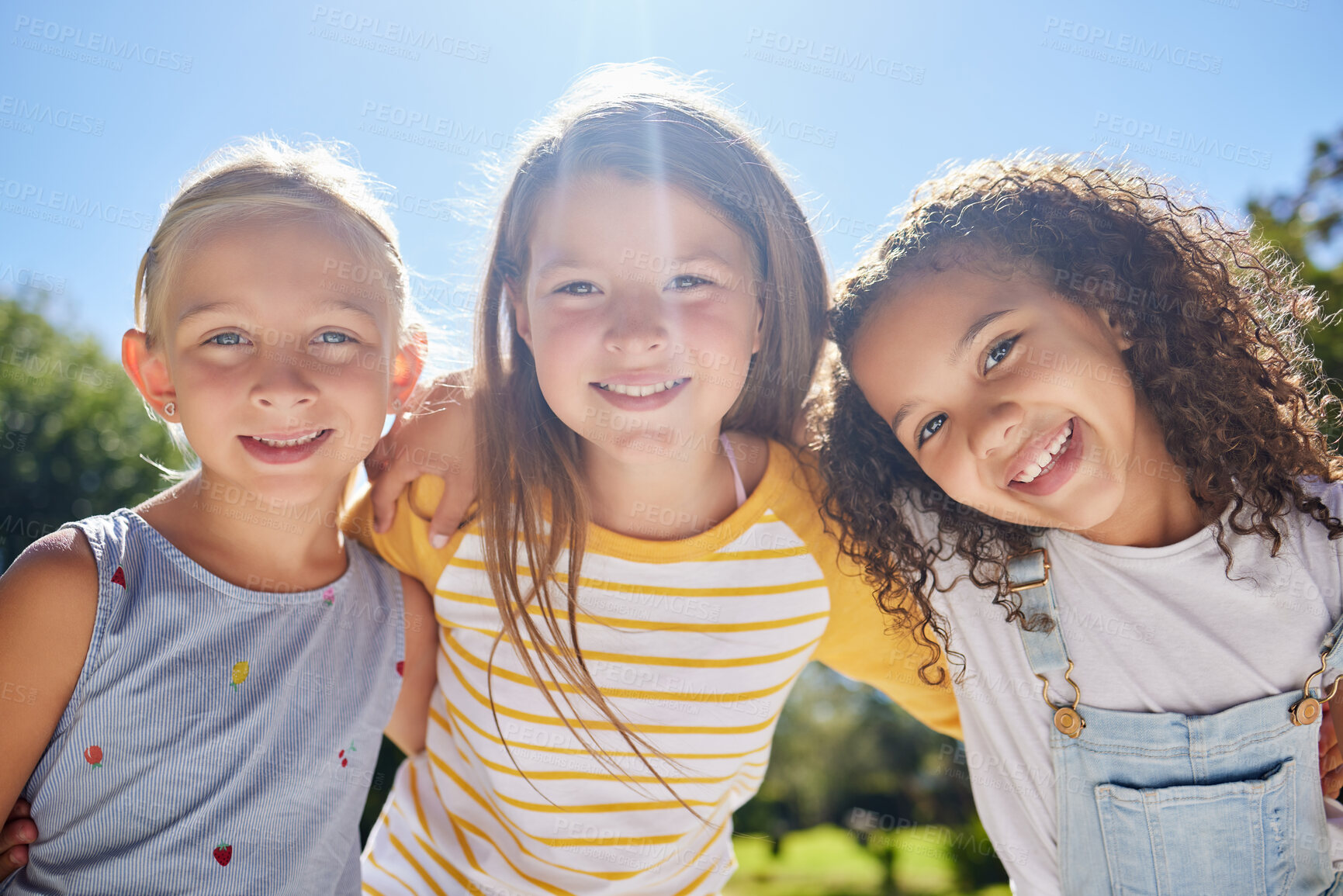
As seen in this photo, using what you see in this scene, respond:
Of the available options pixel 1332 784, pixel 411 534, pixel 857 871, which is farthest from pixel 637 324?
pixel 857 871

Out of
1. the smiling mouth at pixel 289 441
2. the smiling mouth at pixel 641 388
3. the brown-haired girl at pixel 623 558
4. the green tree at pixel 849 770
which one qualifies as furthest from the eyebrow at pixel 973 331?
the green tree at pixel 849 770

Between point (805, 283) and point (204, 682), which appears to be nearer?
point (204, 682)

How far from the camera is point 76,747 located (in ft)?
5.43

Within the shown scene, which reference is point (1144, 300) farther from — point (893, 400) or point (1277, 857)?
point (1277, 857)

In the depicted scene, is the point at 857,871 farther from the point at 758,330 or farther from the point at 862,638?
the point at 758,330

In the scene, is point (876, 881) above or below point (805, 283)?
below

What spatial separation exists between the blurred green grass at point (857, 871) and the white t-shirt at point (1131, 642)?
3.38 meters

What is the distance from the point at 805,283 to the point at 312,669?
1654 mm

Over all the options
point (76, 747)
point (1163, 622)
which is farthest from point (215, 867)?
point (1163, 622)

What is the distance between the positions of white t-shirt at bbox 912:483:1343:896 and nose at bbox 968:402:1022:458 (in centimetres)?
40

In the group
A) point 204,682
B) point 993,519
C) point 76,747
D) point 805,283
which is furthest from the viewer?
point 805,283

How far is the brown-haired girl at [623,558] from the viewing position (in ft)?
6.52

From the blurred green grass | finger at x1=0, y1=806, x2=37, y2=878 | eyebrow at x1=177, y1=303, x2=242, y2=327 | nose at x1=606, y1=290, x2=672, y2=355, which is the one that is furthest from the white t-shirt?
the blurred green grass

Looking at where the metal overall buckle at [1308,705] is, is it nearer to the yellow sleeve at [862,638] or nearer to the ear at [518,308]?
the yellow sleeve at [862,638]
